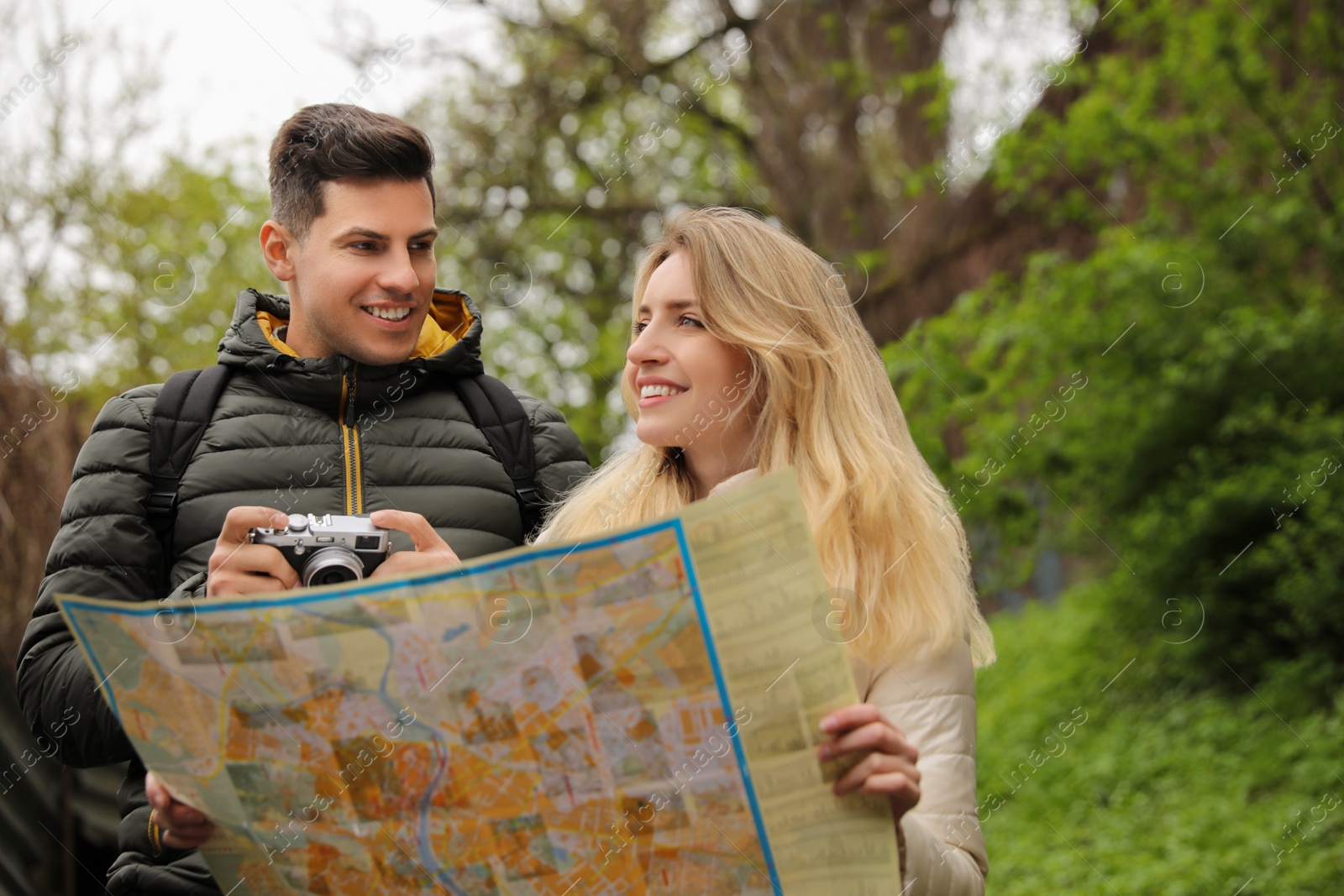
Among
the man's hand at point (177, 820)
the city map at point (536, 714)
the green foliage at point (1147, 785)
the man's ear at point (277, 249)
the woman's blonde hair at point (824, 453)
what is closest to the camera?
the city map at point (536, 714)

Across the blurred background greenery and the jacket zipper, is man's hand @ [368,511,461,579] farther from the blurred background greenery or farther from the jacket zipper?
the blurred background greenery

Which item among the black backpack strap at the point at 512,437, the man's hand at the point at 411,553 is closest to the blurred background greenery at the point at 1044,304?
the black backpack strap at the point at 512,437

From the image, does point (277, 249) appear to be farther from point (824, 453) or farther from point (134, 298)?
point (134, 298)

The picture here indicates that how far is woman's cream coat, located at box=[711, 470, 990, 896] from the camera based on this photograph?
1.90 meters

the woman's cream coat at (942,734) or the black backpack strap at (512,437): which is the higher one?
the black backpack strap at (512,437)

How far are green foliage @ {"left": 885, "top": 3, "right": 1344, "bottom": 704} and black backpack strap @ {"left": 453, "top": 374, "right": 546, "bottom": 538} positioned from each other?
4247 millimetres

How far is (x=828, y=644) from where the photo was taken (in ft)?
4.97

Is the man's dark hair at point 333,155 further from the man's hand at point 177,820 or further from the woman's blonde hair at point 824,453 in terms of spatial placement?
the man's hand at point 177,820

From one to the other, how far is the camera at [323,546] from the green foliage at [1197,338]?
5.00 metres

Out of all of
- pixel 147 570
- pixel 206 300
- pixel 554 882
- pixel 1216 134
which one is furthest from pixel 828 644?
pixel 206 300

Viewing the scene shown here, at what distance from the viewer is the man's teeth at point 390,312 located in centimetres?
246

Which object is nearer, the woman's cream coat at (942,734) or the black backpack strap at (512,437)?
the woman's cream coat at (942,734)

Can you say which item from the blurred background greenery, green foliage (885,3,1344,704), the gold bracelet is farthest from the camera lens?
green foliage (885,3,1344,704)

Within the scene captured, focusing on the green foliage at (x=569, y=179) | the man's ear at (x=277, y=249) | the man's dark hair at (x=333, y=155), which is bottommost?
the man's ear at (x=277, y=249)
